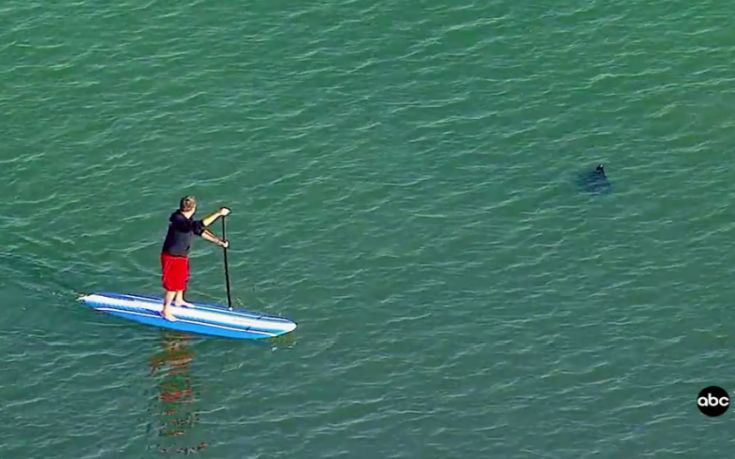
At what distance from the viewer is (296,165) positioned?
39.6 metres

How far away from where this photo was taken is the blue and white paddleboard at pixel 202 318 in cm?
3412

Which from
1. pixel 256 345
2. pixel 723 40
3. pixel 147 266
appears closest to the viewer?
pixel 256 345

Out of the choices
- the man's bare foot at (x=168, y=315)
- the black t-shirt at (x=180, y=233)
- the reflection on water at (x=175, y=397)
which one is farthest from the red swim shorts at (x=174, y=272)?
the reflection on water at (x=175, y=397)

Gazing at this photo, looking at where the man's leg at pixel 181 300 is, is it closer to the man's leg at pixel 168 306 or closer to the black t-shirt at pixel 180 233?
the man's leg at pixel 168 306

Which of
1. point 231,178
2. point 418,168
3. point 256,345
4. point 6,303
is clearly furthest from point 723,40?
point 6,303

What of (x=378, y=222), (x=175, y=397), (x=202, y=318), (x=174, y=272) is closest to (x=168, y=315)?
(x=202, y=318)

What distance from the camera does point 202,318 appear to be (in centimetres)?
3428

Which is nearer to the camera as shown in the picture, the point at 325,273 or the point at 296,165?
the point at 325,273

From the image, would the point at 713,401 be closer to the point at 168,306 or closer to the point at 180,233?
the point at 180,233

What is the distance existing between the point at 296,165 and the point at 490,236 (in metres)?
5.32

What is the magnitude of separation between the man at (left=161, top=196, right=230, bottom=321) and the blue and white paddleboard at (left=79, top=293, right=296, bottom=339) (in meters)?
0.31

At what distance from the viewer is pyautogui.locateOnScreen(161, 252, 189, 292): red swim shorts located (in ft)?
110

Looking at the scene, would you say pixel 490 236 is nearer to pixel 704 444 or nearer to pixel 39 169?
pixel 704 444

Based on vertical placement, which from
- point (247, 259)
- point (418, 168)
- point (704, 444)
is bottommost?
point (704, 444)
